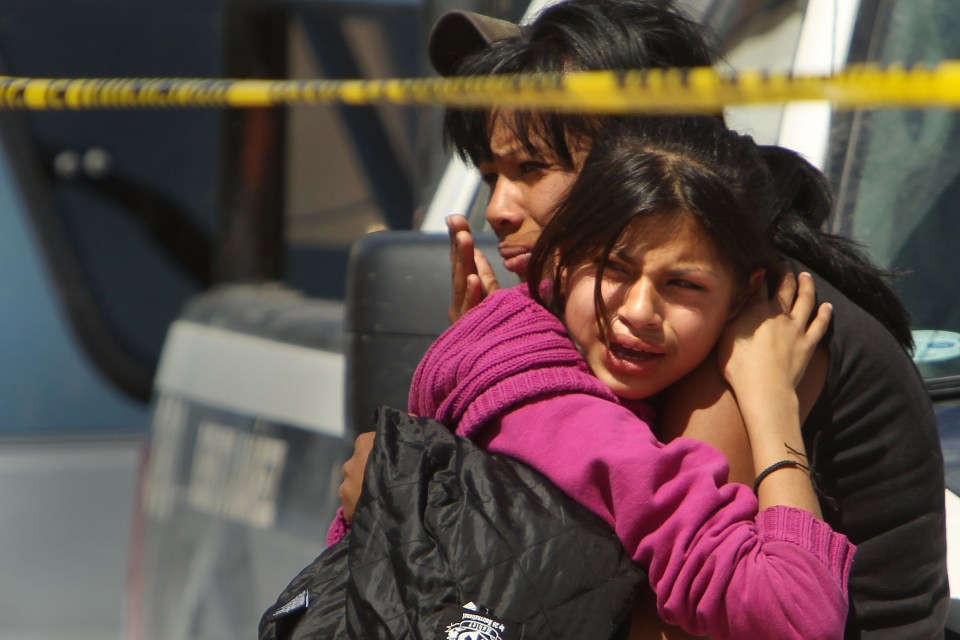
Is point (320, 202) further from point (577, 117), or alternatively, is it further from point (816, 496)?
point (816, 496)

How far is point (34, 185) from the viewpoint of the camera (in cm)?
503

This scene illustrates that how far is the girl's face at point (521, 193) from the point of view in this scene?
6.69ft

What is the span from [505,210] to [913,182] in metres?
0.72

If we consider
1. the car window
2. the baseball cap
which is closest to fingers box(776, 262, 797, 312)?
the baseball cap

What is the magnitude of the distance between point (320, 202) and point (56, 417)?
53.4 inches

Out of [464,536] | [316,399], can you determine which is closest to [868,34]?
[464,536]

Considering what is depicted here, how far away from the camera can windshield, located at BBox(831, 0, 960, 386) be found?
230cm

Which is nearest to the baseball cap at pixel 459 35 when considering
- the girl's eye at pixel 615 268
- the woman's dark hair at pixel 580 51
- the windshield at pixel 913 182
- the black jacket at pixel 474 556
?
the woman's dark hair at pixel 580 51

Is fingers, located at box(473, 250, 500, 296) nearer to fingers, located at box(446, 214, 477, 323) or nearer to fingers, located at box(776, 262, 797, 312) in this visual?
fingers, located at box(446, 214, 477, 323)

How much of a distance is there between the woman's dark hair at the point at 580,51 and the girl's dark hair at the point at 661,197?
189mm

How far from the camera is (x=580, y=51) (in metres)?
2.07

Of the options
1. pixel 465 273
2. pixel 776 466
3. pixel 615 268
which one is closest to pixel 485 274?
pixel 465 273

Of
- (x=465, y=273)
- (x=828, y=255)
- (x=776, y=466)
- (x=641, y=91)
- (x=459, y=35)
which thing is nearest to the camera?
(x=641, y=91)

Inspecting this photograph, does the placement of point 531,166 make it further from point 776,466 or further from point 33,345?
point 33,345
